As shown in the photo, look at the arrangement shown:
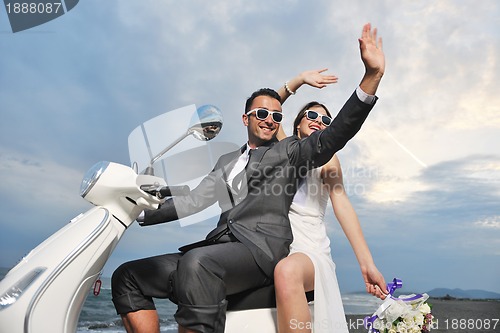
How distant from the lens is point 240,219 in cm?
185

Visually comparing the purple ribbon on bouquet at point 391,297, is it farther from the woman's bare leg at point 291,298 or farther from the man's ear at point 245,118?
the man's ear at point 245,118

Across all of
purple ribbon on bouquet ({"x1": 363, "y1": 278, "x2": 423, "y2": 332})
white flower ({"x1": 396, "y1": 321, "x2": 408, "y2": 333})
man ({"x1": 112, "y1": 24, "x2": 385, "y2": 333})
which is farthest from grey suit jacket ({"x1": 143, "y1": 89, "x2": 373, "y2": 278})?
white flower ({"x1": 396, "y1": 321, "x2": 408, "y2": 333})

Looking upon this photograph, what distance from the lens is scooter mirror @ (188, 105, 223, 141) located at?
1.63 metres

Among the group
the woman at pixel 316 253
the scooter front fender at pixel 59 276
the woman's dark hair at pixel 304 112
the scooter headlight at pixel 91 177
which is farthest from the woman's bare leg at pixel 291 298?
the woman's dark hair at pixel 304 112

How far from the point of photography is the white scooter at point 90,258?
4.83ft

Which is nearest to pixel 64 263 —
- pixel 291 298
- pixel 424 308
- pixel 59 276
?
pixel 59 276

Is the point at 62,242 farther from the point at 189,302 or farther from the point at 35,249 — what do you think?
the point at 189,302

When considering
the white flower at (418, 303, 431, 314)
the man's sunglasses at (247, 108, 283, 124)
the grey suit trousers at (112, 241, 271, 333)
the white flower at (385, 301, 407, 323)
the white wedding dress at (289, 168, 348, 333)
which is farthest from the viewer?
the white flower at (418, 303, 431, 314)

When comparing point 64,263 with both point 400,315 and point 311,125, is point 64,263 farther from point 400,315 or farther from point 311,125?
point 400,315

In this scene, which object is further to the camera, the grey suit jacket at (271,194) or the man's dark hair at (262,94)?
the man's dark hair at (262,94)

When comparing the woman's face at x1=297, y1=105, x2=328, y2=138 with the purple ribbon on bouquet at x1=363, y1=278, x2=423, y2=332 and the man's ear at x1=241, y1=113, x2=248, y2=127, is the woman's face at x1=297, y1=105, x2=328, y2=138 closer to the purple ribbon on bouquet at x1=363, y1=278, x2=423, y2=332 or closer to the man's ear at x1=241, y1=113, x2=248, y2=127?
the man's ear at x1=241, y1=113, x2=248, y2=127

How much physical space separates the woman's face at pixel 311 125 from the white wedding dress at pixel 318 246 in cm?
26

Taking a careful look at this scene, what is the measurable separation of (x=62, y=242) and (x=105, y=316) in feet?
24.6

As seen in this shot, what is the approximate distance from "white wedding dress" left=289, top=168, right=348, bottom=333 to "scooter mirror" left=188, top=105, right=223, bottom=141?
510mm
